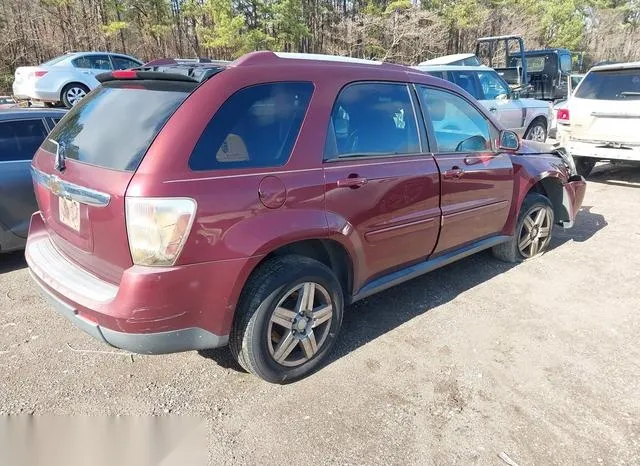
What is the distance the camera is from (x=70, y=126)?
2.89m

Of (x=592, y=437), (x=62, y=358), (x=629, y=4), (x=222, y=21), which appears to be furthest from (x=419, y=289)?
(x=629, y=4)

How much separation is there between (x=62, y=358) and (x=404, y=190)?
2486 mm

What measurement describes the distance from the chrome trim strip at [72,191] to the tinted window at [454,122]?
227 cm

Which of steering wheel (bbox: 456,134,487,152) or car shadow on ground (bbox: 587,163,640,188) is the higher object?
steering wheel (bbox: 456,134,487,152)

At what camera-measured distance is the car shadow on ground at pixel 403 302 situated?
3215 mm

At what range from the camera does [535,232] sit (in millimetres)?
4668

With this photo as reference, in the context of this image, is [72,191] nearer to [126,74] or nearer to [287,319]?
[126,74]

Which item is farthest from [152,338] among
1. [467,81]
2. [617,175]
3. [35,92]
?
[35,92]

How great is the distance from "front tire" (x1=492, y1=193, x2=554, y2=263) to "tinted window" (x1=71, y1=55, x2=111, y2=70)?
1137cm

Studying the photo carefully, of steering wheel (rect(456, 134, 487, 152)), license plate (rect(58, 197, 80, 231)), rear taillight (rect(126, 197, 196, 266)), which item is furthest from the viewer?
steering wheel (rect(456, 134, 487, 152))

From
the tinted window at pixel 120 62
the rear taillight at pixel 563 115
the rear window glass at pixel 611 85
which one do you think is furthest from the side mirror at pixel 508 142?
the tinted window at pixel 120 62

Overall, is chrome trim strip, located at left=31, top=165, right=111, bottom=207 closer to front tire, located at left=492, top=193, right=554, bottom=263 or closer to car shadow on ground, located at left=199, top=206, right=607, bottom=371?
car shadow on ground, located at left=199, top=206, right=607, bottom=371

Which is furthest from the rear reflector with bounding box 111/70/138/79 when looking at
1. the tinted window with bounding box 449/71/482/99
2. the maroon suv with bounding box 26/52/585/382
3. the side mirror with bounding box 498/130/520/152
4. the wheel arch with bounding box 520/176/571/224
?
the tinted window with bounding box 449/71/482/99

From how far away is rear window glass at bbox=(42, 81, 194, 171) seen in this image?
2.32 meters
